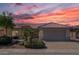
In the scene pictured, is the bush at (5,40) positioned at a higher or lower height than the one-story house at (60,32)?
lower

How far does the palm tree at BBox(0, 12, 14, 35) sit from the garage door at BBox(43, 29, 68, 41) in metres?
0.70

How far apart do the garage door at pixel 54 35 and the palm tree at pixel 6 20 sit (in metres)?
0.70

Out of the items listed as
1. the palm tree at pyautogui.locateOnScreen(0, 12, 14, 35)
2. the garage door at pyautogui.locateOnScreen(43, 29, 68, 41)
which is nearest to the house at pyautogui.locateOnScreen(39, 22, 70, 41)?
the garage door at pyautogui.locateOnScreen(43, 29, 68, 41)

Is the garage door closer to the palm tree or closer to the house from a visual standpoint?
the house

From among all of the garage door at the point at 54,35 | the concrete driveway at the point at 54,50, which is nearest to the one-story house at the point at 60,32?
the garage door at the point at 54,35

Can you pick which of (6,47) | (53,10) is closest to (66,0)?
(53,10)

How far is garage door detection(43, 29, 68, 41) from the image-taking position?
8352 millimetres

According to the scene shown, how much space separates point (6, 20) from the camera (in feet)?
27.3

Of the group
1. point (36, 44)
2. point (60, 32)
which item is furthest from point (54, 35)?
point (36, 44)

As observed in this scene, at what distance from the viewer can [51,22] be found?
834cm

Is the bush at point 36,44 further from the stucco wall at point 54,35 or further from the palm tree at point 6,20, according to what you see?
the palm tree at point 6,20

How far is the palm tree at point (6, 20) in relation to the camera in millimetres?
8305

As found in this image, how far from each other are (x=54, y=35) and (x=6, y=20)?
3.26 ft
